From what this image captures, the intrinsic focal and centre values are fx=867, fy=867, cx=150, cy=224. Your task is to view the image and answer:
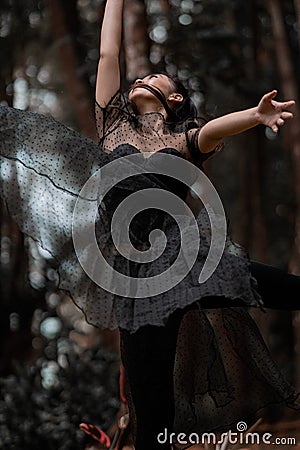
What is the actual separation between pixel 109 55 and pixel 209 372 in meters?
0.68

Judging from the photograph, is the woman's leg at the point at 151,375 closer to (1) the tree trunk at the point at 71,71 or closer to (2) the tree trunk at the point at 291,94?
(2) the tree trunk at the point at 291,94

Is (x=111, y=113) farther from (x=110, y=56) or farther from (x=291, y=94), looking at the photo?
(x=291, y=94)

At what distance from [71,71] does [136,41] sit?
403 mm

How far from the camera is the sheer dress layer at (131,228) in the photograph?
1.60 metres

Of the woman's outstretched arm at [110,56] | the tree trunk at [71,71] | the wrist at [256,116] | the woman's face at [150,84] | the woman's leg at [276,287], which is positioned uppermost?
the tree trunk at [71,71]

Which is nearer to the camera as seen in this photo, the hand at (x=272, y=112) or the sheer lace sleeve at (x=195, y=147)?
the hand at (x=272, y=112)

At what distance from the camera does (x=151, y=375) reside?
5.14ft

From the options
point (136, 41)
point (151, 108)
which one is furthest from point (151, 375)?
point (136, 41)

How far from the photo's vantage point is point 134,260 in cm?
161

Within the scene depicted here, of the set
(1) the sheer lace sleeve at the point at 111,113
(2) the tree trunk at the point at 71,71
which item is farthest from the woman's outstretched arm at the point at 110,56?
(2) the tree trunk at the point at 71,71

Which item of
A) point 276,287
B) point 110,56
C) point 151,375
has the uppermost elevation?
point 110,56

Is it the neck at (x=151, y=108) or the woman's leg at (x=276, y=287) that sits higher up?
the neck at (x=151, y=108)

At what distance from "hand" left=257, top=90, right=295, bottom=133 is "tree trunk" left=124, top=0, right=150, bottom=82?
1.99m

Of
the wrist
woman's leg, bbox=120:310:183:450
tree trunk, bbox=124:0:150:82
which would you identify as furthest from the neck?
tree trunk, bbox=124:0:150:82
